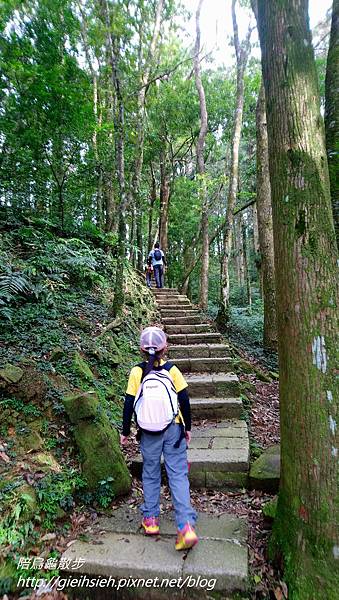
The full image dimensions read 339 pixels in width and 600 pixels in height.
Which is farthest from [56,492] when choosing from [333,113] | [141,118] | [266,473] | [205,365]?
[141,118]

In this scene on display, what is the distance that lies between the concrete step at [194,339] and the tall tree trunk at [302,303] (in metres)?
4.96

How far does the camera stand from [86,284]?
7203 millimetres

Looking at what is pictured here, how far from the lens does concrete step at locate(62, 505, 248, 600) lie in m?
2.44

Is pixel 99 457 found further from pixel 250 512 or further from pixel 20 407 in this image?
pixel 250 512

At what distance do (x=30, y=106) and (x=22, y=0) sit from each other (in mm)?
1802

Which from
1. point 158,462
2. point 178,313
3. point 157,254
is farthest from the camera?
point 157,254

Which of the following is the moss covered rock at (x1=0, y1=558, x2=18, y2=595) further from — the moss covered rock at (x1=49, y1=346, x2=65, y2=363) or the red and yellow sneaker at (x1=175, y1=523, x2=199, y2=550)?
the moss covered rock at (x1=49, y1=346, x2=65, y2=363)

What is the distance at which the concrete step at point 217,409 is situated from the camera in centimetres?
500

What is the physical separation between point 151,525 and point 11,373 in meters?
2.12

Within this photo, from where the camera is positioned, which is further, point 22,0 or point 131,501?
point 22,0

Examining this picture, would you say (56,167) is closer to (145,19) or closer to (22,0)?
(22,0)

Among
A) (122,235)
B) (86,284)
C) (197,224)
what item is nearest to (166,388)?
(122,235)

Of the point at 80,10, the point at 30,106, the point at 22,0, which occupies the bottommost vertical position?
the point at 30,106

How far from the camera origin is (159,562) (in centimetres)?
258
